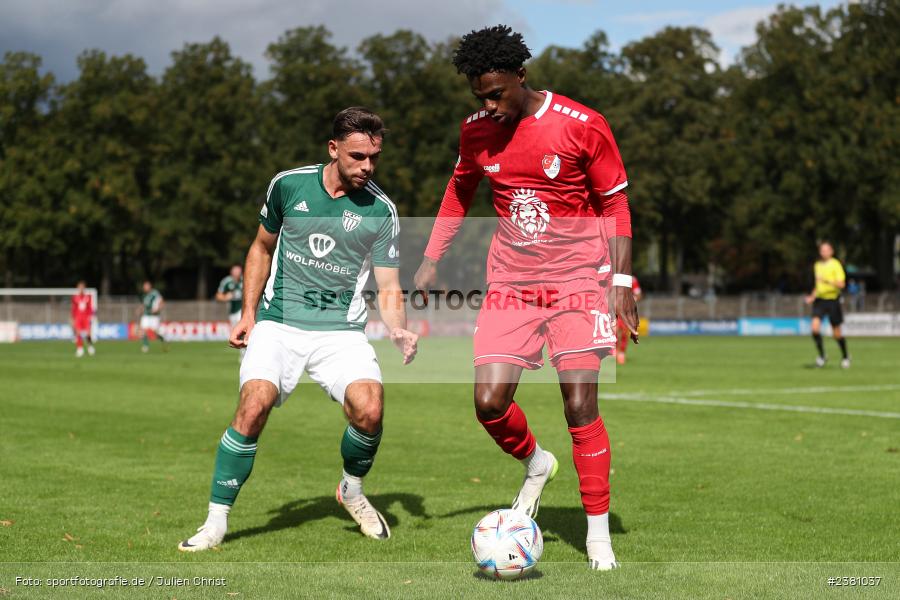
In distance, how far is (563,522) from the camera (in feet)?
23.1

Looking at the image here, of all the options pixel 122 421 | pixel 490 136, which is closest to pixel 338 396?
pixel 490 136

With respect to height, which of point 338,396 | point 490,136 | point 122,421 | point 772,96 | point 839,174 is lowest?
point 122,421

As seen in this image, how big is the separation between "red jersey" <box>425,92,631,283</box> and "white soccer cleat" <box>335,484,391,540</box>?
62.9 inches

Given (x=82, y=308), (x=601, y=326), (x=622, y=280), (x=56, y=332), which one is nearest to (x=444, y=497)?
(x=601, y=326)

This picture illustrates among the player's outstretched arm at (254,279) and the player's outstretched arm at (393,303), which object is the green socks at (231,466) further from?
the player's outstretched arm at (393,303)

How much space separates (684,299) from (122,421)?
4253 centimetres

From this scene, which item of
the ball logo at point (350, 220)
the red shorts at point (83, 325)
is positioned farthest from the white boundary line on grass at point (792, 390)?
the red shorts at point (83, 325)

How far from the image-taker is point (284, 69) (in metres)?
59.9

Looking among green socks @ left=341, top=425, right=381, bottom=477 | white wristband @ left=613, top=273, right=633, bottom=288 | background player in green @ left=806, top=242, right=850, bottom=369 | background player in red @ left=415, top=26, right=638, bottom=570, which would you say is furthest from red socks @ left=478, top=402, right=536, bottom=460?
background player in green @ left=806, top=242, right=850, bottom=369

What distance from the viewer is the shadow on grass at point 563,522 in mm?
6547

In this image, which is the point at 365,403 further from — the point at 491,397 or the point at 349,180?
the point at 349,180

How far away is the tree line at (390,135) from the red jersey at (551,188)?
51628 millimetres

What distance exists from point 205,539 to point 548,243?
2464mm

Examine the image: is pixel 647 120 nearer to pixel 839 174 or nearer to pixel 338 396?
pixel 839 174
